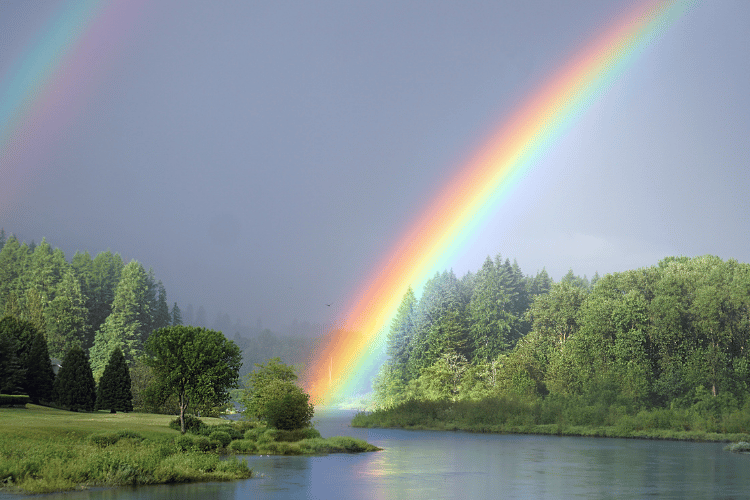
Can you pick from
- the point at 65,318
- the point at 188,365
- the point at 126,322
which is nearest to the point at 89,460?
the point at 188,365

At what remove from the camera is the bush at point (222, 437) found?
160 feet

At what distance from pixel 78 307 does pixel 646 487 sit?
95.9 meters

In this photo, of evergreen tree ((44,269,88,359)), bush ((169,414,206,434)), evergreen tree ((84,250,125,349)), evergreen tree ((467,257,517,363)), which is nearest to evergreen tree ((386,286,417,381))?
evergreen tree ((467,257,517,363))

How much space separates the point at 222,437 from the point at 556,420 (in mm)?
47937

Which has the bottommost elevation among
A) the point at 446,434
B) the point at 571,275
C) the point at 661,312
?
the point at 446,434

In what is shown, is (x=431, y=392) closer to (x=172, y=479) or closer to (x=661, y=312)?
(x=661, y=312)

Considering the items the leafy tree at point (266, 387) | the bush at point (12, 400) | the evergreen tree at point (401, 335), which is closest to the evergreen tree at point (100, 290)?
the evergreen tree at point (401, 335)

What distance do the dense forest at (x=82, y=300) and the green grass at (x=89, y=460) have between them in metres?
48.0

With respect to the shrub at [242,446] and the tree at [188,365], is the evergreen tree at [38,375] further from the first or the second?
the shrub at [242,446]

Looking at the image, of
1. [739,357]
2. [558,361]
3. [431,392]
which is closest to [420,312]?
[431,392]

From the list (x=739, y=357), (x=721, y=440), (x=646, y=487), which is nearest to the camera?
(x=646, y=487)

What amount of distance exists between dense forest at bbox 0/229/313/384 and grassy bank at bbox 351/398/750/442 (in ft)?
126

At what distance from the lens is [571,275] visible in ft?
468

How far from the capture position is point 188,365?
49281 mm
